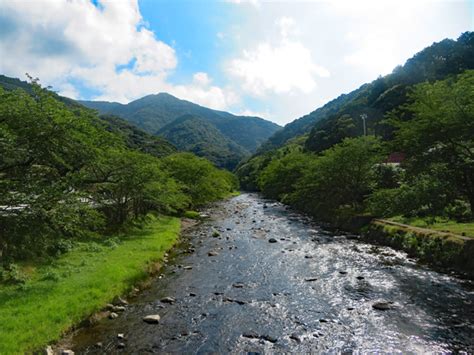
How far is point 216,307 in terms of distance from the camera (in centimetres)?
A: 1493

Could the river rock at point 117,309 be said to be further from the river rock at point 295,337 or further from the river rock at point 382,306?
the river rock at point 382,306

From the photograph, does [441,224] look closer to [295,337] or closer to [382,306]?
[382,306]

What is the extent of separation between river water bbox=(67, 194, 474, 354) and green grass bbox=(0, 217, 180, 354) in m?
1.03

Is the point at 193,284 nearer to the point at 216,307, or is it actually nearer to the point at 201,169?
the point at 216,307

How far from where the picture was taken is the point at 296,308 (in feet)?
47.8

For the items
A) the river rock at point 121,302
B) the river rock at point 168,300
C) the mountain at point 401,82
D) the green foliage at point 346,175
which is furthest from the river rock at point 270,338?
the mountain at point 401,82

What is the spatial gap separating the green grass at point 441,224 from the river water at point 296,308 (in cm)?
359

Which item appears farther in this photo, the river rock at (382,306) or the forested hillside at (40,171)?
the forested hillside at (40,171)

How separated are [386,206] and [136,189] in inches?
899

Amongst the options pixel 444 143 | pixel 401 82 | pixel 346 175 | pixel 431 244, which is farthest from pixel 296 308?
pixel 401 82

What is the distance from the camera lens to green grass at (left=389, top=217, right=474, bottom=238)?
21.3m

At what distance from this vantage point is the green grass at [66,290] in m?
11.1

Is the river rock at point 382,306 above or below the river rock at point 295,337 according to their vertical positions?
above

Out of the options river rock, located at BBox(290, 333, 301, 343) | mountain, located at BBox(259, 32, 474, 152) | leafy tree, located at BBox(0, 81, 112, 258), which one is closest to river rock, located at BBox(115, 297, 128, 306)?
leafy tree, located at BBox(0, 81, 112, 258)
